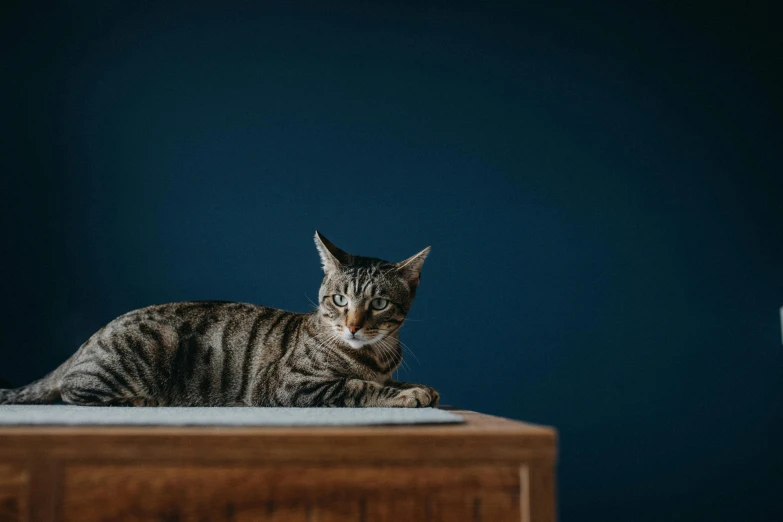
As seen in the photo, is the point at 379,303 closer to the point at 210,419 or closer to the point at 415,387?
the point at 415,387

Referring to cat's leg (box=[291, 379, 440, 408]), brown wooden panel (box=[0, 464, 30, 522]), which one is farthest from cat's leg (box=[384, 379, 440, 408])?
brown wooden panel (box=[0, 464, 30, 522])

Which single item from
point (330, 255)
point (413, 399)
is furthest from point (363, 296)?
point (413, 399)

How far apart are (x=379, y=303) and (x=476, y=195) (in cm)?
62

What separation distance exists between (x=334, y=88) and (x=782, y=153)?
1457 mm

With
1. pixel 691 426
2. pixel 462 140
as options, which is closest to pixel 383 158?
pixel 462 140

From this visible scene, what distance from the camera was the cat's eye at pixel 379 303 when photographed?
1.46m

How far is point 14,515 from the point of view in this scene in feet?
2.53

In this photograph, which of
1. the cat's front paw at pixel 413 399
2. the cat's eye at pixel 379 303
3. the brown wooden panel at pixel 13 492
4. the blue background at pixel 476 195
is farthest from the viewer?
the blue background at pixel 476 195

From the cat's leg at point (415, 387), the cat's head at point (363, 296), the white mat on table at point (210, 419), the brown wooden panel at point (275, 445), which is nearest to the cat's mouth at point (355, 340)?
the cat's head at point (363, 296)

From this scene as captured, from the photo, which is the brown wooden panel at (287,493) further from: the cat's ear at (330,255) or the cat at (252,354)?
the cat's ear at (330,255)

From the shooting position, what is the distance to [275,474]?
0.80m

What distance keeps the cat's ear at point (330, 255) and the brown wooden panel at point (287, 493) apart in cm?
78

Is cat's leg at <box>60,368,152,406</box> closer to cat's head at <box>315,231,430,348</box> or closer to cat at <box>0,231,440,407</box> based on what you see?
cat at <box>0,231,440,407</box>

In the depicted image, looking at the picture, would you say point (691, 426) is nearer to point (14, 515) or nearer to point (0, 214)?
point (14, 515)
